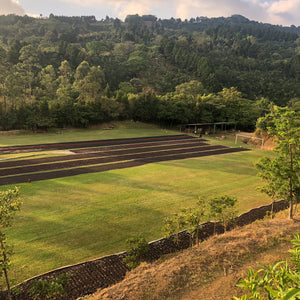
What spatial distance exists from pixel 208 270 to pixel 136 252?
4.59m

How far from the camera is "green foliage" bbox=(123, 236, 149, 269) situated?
13.1 metres

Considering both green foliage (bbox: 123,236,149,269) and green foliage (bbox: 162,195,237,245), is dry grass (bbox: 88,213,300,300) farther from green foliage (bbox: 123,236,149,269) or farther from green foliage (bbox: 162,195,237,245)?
green foliage (bbox: 162,195,237,245)

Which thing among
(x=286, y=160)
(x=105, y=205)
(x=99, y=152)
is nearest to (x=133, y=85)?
(x=99, y=152)

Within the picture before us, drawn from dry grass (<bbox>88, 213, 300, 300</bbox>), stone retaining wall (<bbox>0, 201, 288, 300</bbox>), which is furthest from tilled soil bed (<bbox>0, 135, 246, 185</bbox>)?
dry grass (<bbox>88, 213, 300, 300</bbox>)

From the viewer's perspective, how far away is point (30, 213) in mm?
19141

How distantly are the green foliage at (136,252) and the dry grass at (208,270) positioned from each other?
0.75 metres

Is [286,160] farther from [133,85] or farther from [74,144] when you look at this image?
[133,85]

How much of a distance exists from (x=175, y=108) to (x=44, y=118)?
132 feet

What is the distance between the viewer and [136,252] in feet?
45.2

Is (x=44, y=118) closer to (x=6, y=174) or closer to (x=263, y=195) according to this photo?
(x=6, y=174)

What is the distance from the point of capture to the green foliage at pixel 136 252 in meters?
13.1

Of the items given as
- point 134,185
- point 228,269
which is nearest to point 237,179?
point 134,185

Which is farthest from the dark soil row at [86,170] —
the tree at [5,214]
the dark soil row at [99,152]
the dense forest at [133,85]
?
the dense forest at [133,85]

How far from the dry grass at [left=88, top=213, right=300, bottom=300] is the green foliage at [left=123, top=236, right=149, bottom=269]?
75cm
